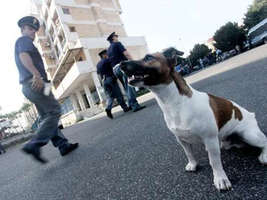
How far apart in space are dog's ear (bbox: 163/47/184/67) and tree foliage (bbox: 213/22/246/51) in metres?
38.0

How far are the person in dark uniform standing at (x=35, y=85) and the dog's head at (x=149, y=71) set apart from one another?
165cm

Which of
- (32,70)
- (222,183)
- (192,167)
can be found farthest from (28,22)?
(222,183)

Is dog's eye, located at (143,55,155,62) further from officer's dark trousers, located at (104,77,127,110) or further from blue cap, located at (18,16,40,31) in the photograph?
officer's dark trousers, located at (104,77,127,110)

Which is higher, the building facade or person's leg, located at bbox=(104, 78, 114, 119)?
the building facade

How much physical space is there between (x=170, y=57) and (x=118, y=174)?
1.18 metres

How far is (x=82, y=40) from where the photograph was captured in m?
17.4

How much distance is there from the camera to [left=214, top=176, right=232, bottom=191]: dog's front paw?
1.05 metres

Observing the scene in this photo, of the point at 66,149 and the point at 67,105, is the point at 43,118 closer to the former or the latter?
the point at 66,149

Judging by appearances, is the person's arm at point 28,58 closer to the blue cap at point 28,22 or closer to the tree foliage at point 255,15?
the blue cap at point 28,22

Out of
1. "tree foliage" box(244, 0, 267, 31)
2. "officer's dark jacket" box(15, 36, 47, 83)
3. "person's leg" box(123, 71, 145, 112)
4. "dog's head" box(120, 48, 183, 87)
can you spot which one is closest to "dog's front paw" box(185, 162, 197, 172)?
"dog's head" box(120, 48, 183, 87)

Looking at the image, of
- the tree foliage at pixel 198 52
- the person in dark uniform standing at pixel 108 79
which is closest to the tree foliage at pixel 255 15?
the tree foliage at pixel 198 52

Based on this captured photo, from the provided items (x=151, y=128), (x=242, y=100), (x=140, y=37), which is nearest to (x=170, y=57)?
(x=151, y=128)

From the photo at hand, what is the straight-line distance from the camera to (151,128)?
285cm

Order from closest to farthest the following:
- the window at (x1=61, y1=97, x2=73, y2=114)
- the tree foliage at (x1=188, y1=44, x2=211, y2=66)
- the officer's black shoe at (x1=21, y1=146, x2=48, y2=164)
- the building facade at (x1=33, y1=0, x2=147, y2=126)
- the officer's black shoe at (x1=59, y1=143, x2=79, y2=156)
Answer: the officer's black shoe at (x1=21, y1=146, x2=48, y2=164) → the officer's black shoe at (x1=59, y1=143, x2=79, y2=156) → the building facade at (x1=33, y1=0, x2=147, y2=126) → the window at (x1=61, y1=97, x2=73, y2=114) → the tree foliage at (x1=188, y1=44, x2=211, y2=66)
